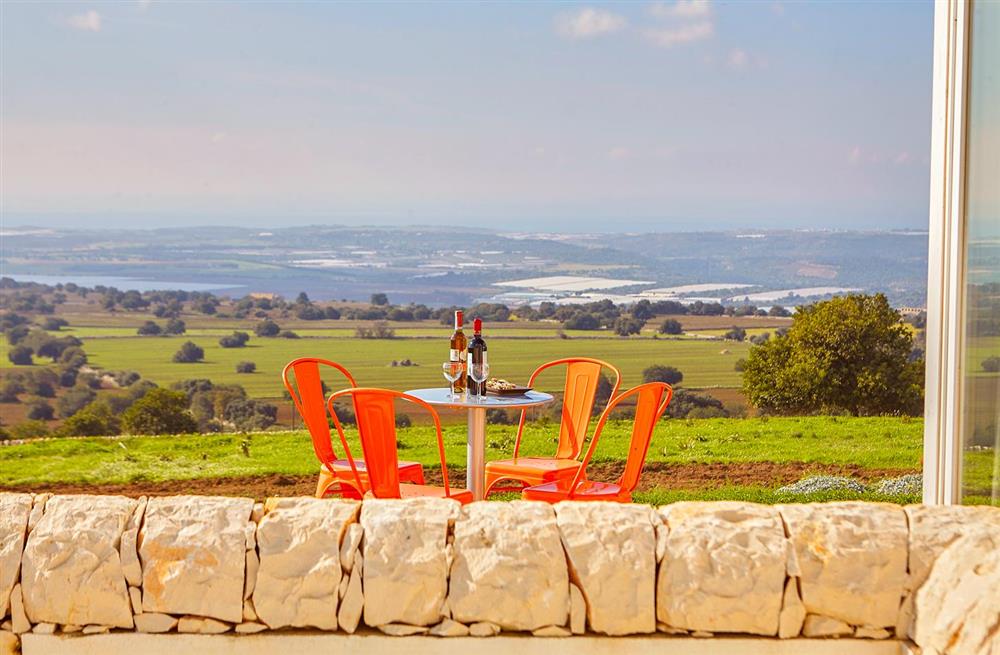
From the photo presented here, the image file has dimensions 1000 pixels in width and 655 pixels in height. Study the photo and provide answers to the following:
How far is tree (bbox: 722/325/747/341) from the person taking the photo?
38.8 ft

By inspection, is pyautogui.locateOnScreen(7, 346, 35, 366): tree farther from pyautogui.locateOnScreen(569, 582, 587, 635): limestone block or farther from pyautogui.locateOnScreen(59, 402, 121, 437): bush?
pyautogui.locateOnScreen(569, 582, 587, 635): limestone block

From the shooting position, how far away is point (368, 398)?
3.75 metres

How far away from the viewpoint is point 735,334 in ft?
39.0

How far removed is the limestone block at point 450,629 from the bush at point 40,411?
1026 centimetres

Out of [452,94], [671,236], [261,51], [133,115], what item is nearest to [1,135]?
[133,115]

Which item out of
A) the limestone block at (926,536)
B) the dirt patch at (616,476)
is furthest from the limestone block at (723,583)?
the dirt patch at (616,476)

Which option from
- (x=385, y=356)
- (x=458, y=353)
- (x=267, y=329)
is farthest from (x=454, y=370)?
(x=267, y=329)

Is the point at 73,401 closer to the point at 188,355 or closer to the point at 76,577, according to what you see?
the point at 188,355

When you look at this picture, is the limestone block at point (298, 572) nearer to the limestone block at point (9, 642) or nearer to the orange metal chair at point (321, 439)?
the limestone block at point (9, 642)

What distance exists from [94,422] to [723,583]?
413 inches

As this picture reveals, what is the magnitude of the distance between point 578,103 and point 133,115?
4.75 meters

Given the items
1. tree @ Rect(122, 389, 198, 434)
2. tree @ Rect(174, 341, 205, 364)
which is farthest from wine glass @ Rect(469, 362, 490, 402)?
tree @ Rect(174, 341, 205, 364)

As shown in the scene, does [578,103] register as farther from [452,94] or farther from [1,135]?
[1,135]

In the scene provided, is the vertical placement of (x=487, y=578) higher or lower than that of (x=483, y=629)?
higher
